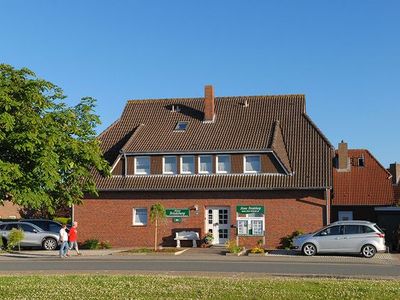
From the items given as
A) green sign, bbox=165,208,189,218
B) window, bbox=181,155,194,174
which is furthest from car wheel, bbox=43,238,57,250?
window, bbox=181,155,194,174

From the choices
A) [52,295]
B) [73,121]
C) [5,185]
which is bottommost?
[52,295]

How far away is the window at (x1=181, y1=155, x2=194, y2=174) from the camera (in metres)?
36.1

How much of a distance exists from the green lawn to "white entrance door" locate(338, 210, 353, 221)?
98.8 feet

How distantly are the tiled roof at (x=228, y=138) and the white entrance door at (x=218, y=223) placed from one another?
148cm

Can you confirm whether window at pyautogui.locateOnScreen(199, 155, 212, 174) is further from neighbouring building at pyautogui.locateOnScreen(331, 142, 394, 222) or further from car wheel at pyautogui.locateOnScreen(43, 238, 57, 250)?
neighbouring building at pyautogui.locateOnScreen(331, 142, 394, 222)

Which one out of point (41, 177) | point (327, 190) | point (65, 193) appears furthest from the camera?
point (327, 190)

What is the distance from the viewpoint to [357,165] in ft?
157

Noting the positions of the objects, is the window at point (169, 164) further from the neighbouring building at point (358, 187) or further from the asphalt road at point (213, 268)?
the neighbouring building at point (358, 187)

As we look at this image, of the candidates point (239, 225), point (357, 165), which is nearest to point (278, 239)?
point (239, 225)

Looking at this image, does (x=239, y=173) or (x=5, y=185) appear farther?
(x=239, y=173)

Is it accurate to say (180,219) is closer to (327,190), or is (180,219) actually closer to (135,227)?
(135,227)

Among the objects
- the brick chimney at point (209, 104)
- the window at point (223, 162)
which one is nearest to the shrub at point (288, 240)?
the window at point (223, 162)

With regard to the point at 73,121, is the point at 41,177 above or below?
below

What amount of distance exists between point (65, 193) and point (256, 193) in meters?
19.3
